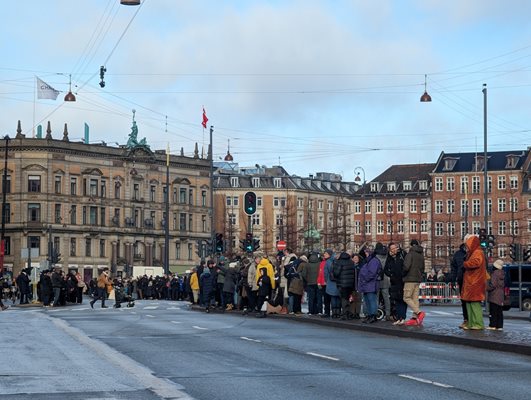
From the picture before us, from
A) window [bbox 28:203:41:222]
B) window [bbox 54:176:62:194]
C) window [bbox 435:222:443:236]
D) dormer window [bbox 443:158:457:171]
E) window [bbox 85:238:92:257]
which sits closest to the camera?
window [bbox 28:203:41:222]

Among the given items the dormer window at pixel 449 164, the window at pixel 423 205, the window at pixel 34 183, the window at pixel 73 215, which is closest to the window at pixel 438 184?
the dormer window at pixel 449 164

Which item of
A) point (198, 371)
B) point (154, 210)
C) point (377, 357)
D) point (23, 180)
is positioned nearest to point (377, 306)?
point (377, 357)

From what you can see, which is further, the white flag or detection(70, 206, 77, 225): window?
detection(70, 206, 77, 225): window

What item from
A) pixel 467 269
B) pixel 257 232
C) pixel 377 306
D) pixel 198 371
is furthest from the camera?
pixel 257 232

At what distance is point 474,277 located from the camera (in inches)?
1022

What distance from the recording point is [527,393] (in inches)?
566

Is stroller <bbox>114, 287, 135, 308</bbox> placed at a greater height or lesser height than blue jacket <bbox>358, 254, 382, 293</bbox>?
lesser

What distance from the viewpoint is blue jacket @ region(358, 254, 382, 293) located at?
98.1 ft

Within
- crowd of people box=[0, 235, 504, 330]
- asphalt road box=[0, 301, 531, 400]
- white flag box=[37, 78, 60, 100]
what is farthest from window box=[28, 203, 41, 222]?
asphalt road box=[0, 301, 531, 400]

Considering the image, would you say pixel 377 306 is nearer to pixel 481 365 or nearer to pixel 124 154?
pixel 481 365

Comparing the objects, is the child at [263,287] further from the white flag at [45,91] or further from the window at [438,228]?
the window at [438,228]

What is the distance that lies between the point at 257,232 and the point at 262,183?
6.97 meters

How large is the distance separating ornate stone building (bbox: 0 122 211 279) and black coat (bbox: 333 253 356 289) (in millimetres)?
92365

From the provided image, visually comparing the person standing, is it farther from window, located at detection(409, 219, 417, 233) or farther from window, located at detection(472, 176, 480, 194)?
window, located at detection(409, 219, 417, 233)
